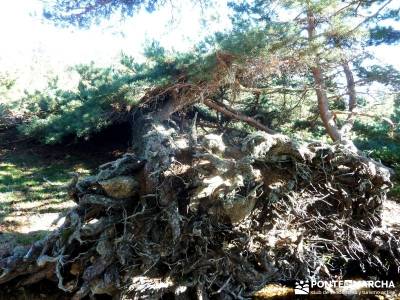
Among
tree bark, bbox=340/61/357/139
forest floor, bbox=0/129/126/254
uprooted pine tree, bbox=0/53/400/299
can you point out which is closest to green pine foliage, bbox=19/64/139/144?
forest floor, bbox=0/129/126/254

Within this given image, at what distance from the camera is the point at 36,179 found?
28.3ft

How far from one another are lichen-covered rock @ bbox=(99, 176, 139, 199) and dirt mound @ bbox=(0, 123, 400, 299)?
0.02m

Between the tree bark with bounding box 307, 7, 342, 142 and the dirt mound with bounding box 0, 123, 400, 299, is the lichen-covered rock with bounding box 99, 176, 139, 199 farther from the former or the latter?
the tree bark with bounding box 307, 7, 342, 142

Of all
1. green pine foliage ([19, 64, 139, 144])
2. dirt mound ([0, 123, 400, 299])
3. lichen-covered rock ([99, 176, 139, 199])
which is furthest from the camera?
green pine foliage ([19, 64, 139, 144])

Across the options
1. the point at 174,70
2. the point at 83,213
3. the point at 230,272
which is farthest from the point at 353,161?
the point at 174,70

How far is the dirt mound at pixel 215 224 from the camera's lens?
15.2 ft

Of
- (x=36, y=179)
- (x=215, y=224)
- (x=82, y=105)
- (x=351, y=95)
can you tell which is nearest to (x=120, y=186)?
(x=215, y=224)

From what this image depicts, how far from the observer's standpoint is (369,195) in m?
5.43

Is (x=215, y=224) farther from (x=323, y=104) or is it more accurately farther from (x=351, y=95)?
(x=351, y=95)

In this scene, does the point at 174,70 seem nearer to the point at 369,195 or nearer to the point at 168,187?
the point at 168,187

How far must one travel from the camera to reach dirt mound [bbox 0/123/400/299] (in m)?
4.64

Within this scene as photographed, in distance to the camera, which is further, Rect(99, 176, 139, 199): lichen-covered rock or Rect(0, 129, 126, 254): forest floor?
Rect(0, 129, 126, 254): forest floor

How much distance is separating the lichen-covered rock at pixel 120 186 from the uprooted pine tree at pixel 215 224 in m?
0.02

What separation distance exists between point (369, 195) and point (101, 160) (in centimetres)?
686
